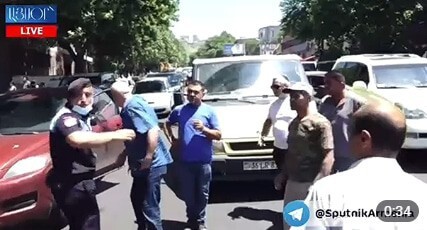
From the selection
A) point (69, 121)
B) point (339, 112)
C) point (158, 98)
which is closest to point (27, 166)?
point (69, 121)

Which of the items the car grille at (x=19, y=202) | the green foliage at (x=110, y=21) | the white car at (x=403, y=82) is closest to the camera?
the car grille at (x=19, y=202)

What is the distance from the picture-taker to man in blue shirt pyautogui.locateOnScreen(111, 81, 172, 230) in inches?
207

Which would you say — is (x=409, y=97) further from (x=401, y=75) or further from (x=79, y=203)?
(x=79, y=203)

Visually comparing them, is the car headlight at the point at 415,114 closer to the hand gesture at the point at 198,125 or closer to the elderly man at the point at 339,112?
the elderly man at the point at 339,112

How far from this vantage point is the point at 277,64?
8805 millimetres

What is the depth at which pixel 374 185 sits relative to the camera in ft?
6.25

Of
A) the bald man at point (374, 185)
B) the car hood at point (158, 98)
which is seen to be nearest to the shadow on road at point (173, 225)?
the bald man at point (374, 185)

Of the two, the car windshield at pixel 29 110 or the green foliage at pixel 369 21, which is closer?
the car windshield at pixel 29 110

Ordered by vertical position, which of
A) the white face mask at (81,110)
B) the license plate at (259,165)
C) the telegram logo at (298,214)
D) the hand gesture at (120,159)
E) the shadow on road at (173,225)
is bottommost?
the shadow on road at (173,225)

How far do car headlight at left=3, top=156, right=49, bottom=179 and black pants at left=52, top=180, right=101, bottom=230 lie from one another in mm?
1537

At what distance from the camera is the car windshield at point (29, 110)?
7.26 meters

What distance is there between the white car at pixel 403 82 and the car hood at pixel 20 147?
4.83 metres

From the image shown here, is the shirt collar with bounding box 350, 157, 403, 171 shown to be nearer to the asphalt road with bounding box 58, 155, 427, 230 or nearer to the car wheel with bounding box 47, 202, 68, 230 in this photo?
the asphalt road with bounding box 58, 155, 427, 230

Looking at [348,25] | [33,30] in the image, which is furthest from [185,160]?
[348,25]
